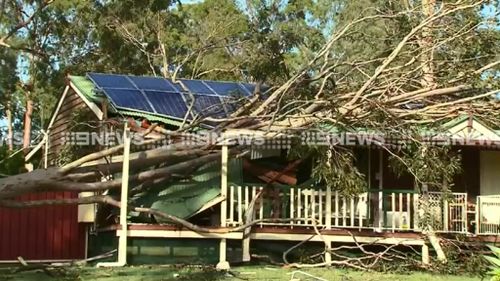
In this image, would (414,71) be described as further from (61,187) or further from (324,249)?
(61,187)

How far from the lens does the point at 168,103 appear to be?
A: 1388 cm

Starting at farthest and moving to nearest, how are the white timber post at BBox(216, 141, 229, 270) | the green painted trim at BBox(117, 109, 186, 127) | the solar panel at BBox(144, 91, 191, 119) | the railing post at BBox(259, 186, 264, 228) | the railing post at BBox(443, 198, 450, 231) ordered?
the solar panel at BBox(144, 91, 191, 119)
the green painted trim at BBox(117, 109, 186, 127)
the railing post at BBox(443, 198, 450, 231)
the railing post at BBox(259, 186, 264, 228)
the white timber post at BBox(216, 141, 229, 270)

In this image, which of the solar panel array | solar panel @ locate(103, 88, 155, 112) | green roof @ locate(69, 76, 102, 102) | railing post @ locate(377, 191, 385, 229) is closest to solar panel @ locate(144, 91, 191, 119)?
the solar panel array

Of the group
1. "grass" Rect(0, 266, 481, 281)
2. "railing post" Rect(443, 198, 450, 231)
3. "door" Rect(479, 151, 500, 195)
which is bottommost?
"grass" Rect(0, 266, 481, 281)

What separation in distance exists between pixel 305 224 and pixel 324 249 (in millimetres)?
542

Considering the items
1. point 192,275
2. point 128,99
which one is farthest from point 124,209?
point 128,99

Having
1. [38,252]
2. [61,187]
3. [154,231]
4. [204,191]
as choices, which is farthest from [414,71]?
[38,252]

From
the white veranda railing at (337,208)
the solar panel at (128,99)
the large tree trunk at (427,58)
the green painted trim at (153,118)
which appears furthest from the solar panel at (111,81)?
the large tree trunk at (427,58)

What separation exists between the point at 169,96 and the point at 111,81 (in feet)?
4.30

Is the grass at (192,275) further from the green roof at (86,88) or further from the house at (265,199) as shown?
the green roof at (86,88)

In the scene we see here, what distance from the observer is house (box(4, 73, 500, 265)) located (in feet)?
38.5

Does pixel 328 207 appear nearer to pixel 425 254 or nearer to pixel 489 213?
pixel 425 254

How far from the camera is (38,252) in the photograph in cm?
1507

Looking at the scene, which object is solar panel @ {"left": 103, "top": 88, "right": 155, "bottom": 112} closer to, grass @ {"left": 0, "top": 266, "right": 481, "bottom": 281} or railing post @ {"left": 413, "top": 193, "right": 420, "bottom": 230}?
grass @ {"left": 0, "top": 266, "right": 481, "bottom": 281}
